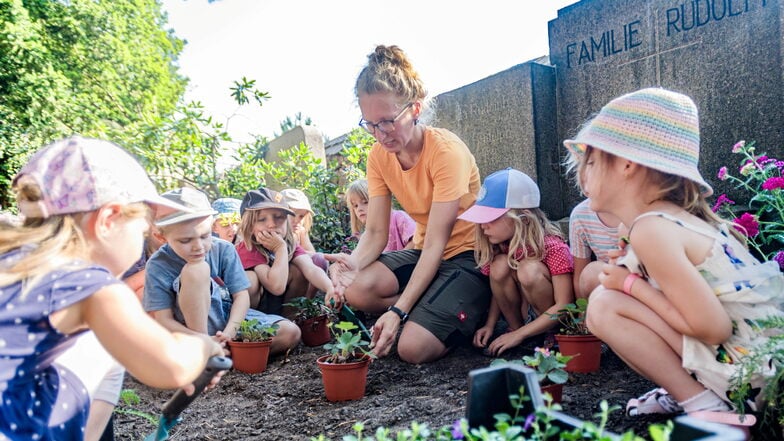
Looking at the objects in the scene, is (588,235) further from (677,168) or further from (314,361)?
(314,361)

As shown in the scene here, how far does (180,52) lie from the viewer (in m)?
23.7

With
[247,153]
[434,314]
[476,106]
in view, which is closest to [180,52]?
[247,153]

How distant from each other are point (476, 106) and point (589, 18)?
40.3 inches

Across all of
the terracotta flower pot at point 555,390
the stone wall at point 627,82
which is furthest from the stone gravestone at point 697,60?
the terracotta flower pot at point 555,390

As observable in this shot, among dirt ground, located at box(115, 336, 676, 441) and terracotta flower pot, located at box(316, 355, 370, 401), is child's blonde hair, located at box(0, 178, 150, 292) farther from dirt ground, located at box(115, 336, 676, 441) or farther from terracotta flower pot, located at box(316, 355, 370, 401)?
terracotta flower pot, located at box(316, 355, 370, 401)

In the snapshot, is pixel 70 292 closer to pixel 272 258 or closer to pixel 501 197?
pixel 501 197

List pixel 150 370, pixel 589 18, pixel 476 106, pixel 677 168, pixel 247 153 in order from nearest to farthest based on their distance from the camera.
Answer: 1. pixel 150 370
2. pixel 677 168
3. pixel 589 18
4. pixel 476 106
5. pixel 247 153

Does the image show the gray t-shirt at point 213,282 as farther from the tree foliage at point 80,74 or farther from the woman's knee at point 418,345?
the tree foliage at point 80,74

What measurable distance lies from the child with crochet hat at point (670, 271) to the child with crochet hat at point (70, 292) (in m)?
1.21

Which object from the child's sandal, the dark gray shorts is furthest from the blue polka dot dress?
the dark gray shorts

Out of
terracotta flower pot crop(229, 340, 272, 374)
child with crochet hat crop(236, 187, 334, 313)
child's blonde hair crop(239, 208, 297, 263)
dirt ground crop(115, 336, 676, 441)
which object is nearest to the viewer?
dirt ground crop(115, 336, 676, 441)

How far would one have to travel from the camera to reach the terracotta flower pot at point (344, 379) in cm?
235

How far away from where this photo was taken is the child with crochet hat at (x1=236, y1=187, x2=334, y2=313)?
3604mm

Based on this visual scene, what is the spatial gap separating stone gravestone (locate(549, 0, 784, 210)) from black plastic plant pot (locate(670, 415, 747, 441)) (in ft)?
8.39
